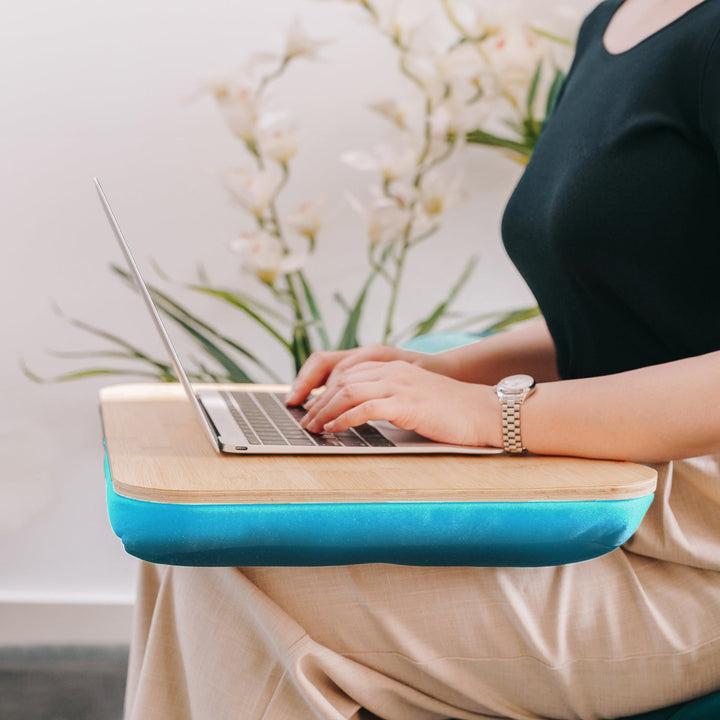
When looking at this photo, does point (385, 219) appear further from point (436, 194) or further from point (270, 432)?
point (270, 432)

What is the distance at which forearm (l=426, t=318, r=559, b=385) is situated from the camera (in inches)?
40.6

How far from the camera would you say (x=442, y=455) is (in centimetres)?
70

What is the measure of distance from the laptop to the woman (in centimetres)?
2

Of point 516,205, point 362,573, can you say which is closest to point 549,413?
point 362,573

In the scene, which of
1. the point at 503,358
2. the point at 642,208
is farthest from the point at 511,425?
the point at 503,358

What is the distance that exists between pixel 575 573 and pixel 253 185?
3.24 ft

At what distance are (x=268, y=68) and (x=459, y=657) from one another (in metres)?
1.48

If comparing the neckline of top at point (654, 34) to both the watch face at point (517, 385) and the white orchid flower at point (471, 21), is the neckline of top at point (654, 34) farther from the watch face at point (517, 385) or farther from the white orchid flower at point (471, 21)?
the white orchid flower at point (471, 21)

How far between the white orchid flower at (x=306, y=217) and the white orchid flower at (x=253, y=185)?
0.05 metres

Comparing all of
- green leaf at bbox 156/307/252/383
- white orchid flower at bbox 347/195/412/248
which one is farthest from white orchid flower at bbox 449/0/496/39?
green leaf at bbox 156/307/252/383

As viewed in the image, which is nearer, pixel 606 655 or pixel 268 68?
pixel 606 655

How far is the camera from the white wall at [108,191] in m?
1.83

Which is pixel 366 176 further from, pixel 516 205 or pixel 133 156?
pixel 516 205

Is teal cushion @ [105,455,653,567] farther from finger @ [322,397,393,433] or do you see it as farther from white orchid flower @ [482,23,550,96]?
white orchid flower @ [482,23,550,96]
